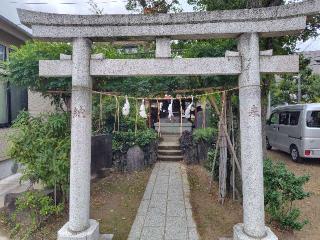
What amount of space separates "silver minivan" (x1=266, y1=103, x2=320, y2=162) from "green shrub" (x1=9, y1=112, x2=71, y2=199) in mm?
10167

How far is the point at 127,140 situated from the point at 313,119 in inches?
311

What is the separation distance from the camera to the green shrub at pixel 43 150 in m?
6.68

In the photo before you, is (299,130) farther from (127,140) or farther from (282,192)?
(282,192)

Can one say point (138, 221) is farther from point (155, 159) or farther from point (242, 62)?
point (155, 159)

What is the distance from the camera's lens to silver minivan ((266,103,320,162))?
1286 centimetres

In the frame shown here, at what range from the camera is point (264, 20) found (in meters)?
5.37

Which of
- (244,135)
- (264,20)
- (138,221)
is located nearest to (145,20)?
(264,20)

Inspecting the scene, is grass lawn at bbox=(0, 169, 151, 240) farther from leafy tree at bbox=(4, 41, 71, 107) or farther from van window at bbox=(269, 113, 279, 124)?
van window at bbox=(269, 113, 279, 124)

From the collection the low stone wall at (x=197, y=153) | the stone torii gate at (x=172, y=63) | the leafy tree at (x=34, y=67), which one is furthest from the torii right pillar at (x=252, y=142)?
the low stone wall at (x=197, y=153)

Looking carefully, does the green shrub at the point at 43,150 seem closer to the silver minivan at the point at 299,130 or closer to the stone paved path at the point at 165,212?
the stone paved path at the point at 165,212

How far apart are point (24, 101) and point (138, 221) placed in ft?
29.3

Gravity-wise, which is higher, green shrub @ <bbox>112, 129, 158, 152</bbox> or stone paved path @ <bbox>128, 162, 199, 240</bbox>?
green shrub @ <bbox>112, 129, 158, 152</bbox>

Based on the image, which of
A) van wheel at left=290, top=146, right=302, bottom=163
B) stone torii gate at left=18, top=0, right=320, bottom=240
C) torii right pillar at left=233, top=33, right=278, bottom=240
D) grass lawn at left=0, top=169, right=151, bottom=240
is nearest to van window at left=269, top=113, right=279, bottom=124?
van wheel at left=290, top=146, right=302, bottom=163

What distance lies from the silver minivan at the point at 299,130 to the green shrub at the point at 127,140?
6575mm
